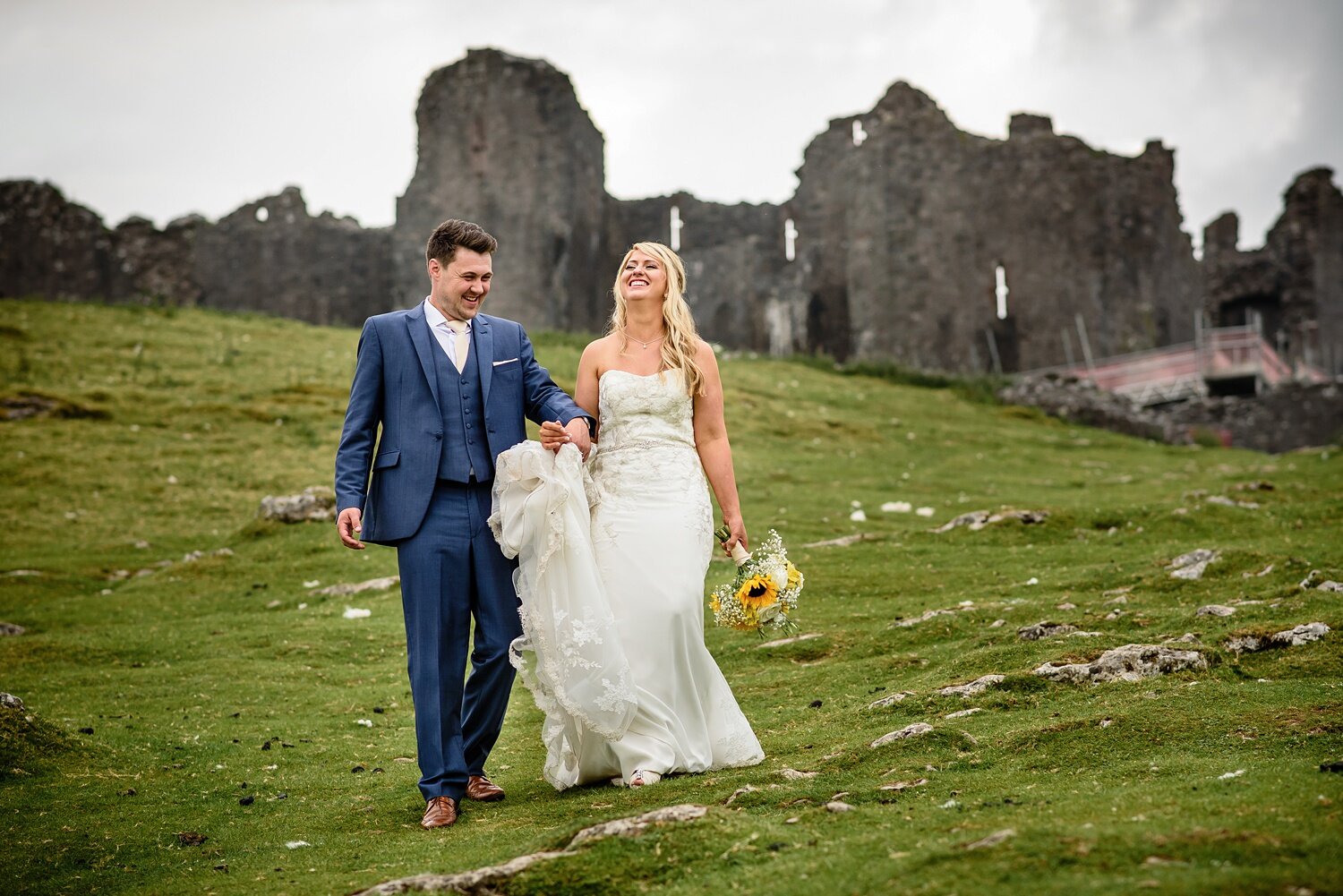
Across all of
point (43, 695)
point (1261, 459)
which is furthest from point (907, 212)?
point (43, 695)

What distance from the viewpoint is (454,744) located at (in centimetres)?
647

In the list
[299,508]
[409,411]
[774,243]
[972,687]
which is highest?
[774,243]

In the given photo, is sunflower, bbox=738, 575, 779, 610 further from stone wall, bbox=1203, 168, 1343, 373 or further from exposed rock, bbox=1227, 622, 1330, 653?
stone wall, bbox=1203, 168, 1343, 373

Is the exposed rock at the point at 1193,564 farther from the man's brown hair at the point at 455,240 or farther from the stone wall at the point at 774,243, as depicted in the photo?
the stone wall at the point at 774,243

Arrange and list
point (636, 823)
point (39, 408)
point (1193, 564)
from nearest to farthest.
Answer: point (636, 823) < point (1193, 564) < point (39, 408)

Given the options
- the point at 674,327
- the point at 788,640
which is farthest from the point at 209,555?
the point at 674,327

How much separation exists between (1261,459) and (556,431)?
21.6 m

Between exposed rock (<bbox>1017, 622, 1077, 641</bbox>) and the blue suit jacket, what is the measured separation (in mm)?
3459

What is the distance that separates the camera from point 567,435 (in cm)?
684

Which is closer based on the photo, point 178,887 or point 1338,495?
point 178,887

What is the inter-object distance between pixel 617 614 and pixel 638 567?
254 millimetres

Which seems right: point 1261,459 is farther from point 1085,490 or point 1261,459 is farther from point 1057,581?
point 1057,581

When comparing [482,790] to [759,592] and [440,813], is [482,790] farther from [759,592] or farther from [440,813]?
[759,592]

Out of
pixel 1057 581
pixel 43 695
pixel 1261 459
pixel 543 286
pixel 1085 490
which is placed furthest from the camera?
pixel 543 286
